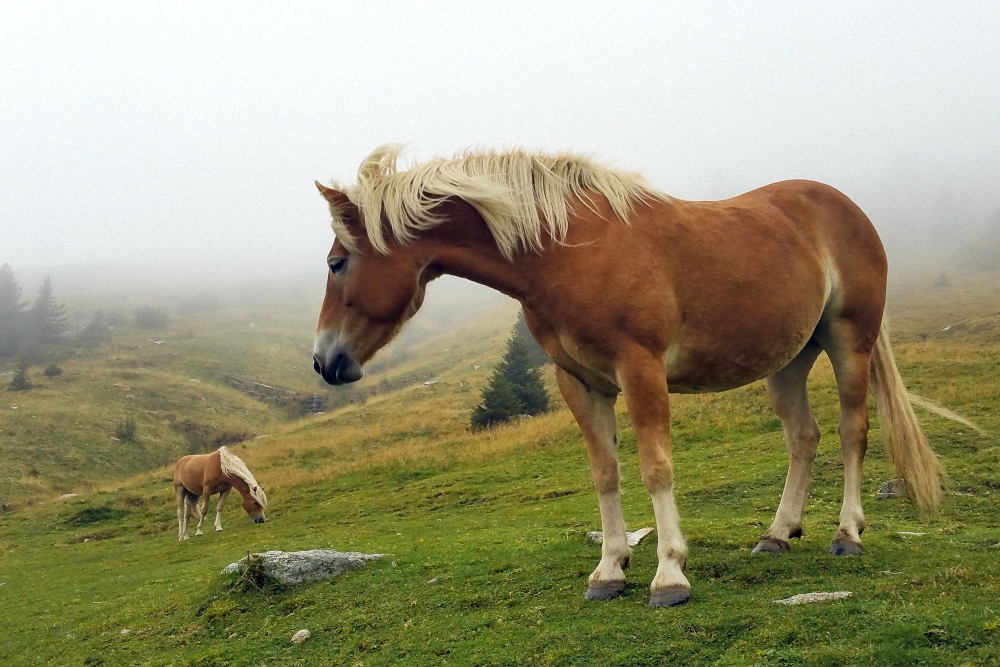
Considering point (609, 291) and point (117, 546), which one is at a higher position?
point (609, 291)

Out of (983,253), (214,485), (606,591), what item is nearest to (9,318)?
(214,485)

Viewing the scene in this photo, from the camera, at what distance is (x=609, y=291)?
5098 millimetres

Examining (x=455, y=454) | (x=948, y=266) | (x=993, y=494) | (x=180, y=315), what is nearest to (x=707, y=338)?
(x=993, y=494)

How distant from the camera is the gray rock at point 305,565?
8656 millimetres

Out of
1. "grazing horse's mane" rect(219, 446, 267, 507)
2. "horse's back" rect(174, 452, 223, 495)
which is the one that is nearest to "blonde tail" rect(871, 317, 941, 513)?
"grazing horse's mane" rect(219, 446, 267, 507)

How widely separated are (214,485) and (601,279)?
60.5 ft

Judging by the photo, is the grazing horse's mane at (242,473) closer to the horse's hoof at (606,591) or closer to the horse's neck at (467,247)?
the horse's hoof at (606,591)

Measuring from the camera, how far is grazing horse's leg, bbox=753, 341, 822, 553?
680cm

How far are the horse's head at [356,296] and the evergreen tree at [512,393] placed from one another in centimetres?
2486

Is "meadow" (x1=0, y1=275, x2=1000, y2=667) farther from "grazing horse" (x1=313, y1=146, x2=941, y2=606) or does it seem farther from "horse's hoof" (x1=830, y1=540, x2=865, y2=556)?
"grazing horse" (x1=313, y1=146, x2=941, y2=606)

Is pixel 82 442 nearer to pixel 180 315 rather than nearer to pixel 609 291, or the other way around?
pixel 609 291

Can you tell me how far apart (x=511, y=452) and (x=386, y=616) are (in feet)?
54.1

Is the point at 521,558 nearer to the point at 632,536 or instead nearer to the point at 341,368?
the point at 632,536

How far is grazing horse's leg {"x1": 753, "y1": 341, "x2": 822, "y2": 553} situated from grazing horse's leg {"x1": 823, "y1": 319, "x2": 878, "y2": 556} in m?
0.28
